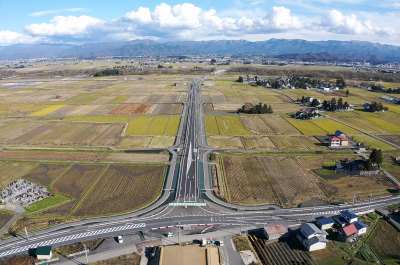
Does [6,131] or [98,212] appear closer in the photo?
[98,212]

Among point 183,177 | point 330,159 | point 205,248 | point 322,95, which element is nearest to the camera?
point 205,248

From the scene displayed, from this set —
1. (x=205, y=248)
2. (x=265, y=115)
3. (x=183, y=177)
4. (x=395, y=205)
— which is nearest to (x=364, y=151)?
(x=395, y=205)

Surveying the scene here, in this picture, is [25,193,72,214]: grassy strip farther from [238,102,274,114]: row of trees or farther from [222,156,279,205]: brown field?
[238,102,274,114]: row of trees

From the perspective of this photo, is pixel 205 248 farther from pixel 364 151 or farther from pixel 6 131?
pixel 6 131

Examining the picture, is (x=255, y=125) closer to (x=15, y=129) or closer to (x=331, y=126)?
(x=331, y=126)

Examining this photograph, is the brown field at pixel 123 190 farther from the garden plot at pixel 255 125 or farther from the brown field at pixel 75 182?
the garden plot at pixel 255 125

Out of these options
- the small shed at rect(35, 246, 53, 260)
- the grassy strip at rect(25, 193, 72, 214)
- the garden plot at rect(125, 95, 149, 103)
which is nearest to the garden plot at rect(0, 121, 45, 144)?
the grassy strip at rect(25, 193, 72, 214)

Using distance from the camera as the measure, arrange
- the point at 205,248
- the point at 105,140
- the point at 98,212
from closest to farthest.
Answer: the point at 205,248 → the point at 98,212 → the point at 105,140
